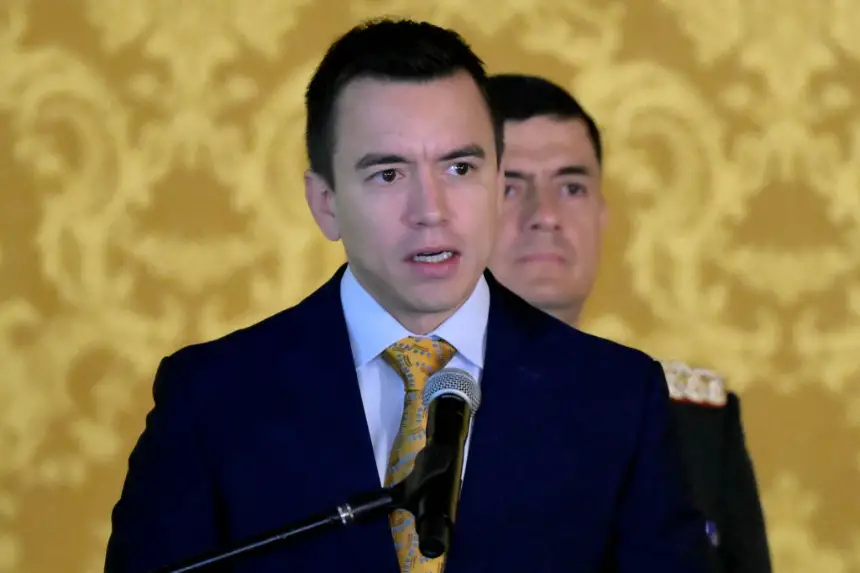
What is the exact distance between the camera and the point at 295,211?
1156 millimetres

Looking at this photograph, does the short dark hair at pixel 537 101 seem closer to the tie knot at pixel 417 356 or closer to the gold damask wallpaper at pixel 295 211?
the gold damask wallpaper at pixel 295 211

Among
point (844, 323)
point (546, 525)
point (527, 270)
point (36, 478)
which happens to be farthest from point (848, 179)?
point (36, 478)

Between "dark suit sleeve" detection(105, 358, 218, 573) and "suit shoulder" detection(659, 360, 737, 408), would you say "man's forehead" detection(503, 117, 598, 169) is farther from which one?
"dark suit sleeve" detection(105, 358, 218, 573)

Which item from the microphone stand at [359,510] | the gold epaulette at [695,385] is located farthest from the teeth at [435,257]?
the gold epaulette at [695,385]

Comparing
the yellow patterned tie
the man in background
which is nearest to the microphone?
the yellow patterned tie

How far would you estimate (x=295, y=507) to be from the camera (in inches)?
31.2

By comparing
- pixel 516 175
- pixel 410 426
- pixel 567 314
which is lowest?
pixel 410 426

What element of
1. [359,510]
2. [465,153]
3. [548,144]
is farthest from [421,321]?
[548,144]

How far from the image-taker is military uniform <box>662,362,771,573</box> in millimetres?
1140

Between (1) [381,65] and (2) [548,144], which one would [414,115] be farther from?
(2) [548,144]

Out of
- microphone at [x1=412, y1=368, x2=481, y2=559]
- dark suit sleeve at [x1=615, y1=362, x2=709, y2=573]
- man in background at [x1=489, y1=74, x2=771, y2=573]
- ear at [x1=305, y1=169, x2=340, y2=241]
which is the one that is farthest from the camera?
man in background at [x1=489, y1=74, x2=771, y2=573]

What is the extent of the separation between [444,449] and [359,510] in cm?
6

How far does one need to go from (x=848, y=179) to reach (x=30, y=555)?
895mm

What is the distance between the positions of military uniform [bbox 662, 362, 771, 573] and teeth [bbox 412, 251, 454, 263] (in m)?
0.43
